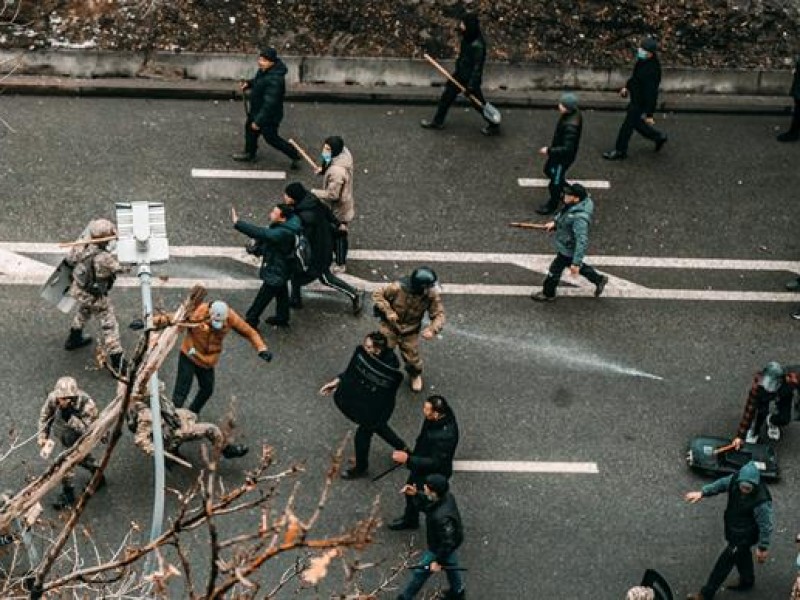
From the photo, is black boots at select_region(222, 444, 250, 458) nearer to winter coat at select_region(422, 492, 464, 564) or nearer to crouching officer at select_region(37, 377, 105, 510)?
crouching officer at select_region(37, 377, 105, 510)

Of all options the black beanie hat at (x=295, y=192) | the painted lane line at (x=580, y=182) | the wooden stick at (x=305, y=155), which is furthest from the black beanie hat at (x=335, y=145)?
the painted lane line at (x=580, y=182)

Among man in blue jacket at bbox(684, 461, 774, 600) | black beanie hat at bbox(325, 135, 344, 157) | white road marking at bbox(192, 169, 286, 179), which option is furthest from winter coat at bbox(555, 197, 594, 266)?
Answer: white road marking at bbox(192, 169, 286, 179)

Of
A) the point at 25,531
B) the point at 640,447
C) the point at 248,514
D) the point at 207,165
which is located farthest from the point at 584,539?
the point at 207,165

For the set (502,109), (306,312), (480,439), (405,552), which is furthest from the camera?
(502,109)

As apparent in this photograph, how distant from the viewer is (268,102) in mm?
17219

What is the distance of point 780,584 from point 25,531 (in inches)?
266

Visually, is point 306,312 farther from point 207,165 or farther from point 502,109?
point 502,109

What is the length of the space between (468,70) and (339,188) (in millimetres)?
3541

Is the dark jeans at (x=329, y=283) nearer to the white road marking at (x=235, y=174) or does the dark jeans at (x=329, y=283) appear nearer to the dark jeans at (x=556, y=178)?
the white road marking at (x=235, y=174)

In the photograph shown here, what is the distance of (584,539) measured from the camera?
13.7m

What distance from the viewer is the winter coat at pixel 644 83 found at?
18078 mm

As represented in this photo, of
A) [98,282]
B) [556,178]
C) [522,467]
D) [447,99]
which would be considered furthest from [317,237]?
[447,99]

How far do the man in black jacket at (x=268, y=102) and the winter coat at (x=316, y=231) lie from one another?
2.15 m

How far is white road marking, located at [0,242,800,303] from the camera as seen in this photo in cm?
1608
